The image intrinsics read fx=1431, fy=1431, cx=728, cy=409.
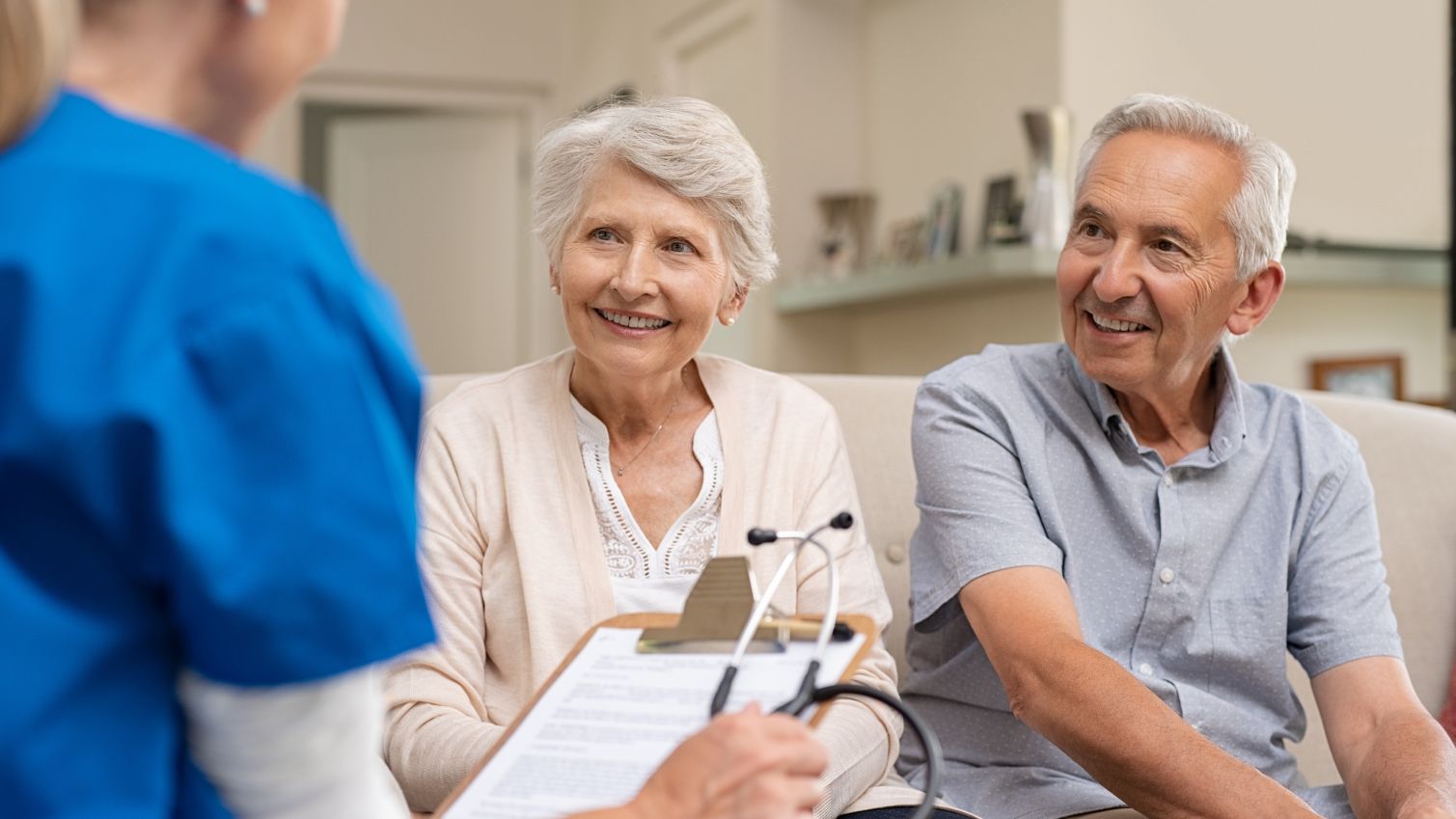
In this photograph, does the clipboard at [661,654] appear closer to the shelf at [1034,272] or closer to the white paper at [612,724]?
the white paper at [612,724]

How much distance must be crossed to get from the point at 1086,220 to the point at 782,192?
3245 mm

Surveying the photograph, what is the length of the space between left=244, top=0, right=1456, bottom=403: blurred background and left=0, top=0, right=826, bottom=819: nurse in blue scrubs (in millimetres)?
3116

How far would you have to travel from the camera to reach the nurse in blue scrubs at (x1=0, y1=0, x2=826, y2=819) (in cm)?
54

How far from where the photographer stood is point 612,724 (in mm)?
898

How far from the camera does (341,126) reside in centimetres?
634

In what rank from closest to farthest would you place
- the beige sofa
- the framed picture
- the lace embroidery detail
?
the lace embroidery detail, the beige sofa, the framed picture

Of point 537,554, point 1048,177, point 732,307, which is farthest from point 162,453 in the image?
point 1048,177

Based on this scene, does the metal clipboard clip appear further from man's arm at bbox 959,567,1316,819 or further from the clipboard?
man's arm at bbox 959,567,1316,819

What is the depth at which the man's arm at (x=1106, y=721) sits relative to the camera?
1.34 meters

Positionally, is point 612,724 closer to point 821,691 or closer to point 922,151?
point 821,691

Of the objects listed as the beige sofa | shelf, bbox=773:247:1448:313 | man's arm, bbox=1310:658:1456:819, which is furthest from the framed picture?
man's arm, bbox=1310:658:1456:819

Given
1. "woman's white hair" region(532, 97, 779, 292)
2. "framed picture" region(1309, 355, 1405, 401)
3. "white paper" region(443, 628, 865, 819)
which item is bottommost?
"framed picture" region(1309, 355, 1405, 401)

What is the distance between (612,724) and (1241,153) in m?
1.11

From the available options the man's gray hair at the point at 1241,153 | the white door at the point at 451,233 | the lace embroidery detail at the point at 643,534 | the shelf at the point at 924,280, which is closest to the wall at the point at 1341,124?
the shelf at the point at 924,280
